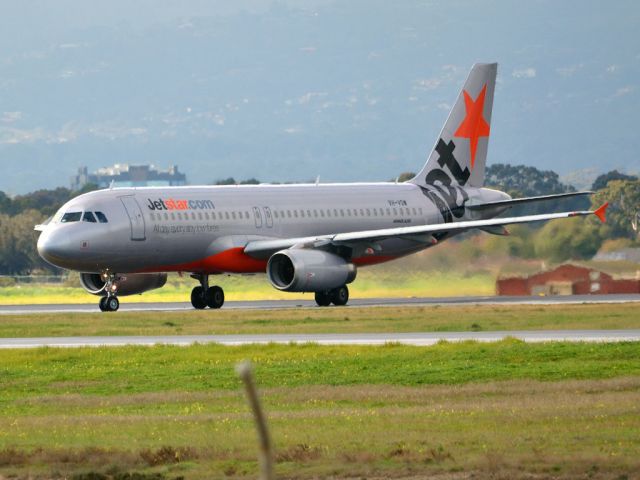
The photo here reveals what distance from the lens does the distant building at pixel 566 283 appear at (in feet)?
206

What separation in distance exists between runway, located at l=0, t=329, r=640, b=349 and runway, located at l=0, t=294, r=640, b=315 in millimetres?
13097

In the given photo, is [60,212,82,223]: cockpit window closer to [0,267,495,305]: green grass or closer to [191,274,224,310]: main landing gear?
[191,274,224,310]: main landing gear

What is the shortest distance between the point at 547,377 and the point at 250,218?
29.2m

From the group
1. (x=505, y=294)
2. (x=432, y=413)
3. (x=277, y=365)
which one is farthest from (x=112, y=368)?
(x=505, y=294)

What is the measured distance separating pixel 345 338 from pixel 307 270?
13.4m

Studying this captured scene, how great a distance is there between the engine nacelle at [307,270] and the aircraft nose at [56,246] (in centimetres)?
665

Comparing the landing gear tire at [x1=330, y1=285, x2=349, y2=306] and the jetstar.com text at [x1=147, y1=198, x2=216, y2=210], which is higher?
the jetstar.com text at [x1=147, y1=198, x2=216, y2=210]

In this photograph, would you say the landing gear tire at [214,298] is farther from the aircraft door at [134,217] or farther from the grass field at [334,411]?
the grass field at [334,411]

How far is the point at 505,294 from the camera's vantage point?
62.8 meters

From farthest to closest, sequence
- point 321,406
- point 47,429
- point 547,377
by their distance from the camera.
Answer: point 547,377 → point 321,406 → point 47,429

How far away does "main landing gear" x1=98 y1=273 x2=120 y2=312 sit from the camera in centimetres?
5428

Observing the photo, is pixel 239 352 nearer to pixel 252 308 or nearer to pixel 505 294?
pixel 252 308

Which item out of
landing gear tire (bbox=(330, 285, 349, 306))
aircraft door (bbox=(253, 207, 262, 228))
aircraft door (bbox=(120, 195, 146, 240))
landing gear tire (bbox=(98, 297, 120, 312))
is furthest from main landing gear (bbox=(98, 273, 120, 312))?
landing gear tire (bbox=(330, 285, 349, 306))

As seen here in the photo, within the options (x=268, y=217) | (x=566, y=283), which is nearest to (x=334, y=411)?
(x=268, y=217)
